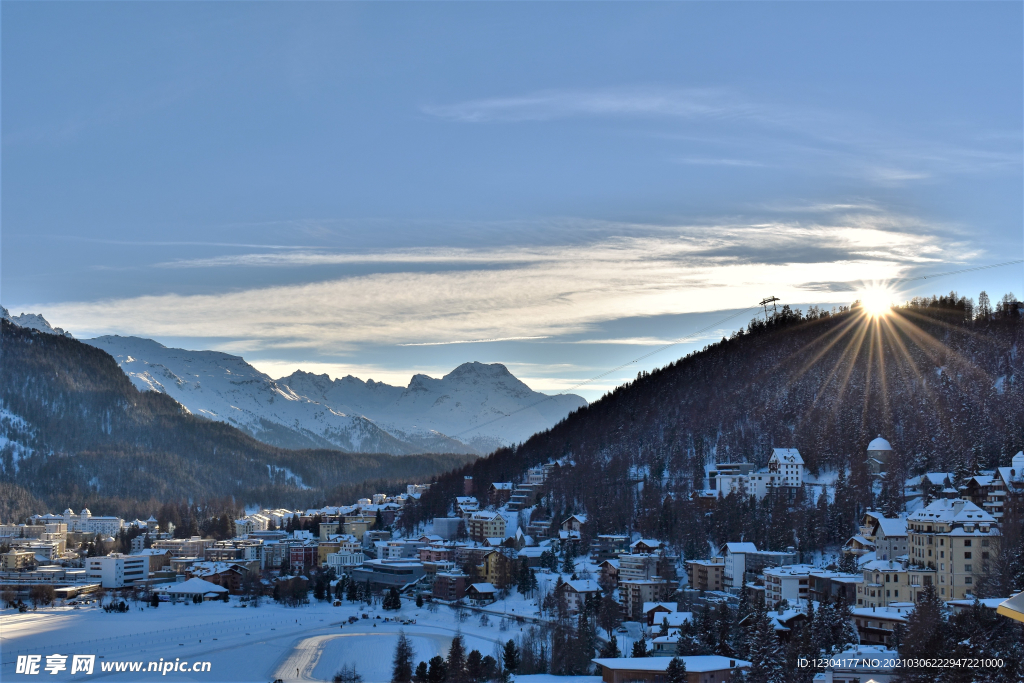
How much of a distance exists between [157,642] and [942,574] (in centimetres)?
3825

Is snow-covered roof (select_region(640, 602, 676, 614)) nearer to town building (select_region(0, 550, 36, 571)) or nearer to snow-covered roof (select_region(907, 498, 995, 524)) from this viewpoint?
snow-covered roof (select_region(907, 498, 995, 524))

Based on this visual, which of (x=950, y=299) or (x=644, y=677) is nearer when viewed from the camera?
(x=644, y=677)

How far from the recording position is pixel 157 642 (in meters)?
52.9

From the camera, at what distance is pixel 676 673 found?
120 feet

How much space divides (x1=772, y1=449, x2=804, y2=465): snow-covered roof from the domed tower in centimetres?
450

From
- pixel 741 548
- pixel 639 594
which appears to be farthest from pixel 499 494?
pixel 741 548

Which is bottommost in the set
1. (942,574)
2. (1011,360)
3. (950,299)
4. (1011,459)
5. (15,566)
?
(15,566)

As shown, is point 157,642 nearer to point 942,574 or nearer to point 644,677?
point 644,677

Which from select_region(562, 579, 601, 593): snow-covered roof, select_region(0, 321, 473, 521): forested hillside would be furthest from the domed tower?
select_region(0, 321, 473, 521): forested hillside

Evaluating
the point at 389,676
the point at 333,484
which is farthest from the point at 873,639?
the point at 333,484

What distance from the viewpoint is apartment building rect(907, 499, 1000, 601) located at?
1815 inches

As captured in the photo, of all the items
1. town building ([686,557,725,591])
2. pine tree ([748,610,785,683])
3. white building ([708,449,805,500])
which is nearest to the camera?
pine tree ([748,610,785,683])

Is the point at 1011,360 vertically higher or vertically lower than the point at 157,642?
higher

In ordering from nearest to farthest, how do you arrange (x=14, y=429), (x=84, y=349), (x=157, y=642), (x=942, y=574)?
(x=942, y=574) → (x=157, y=642) → (x=14, y=429) → (x=84, y=349)
